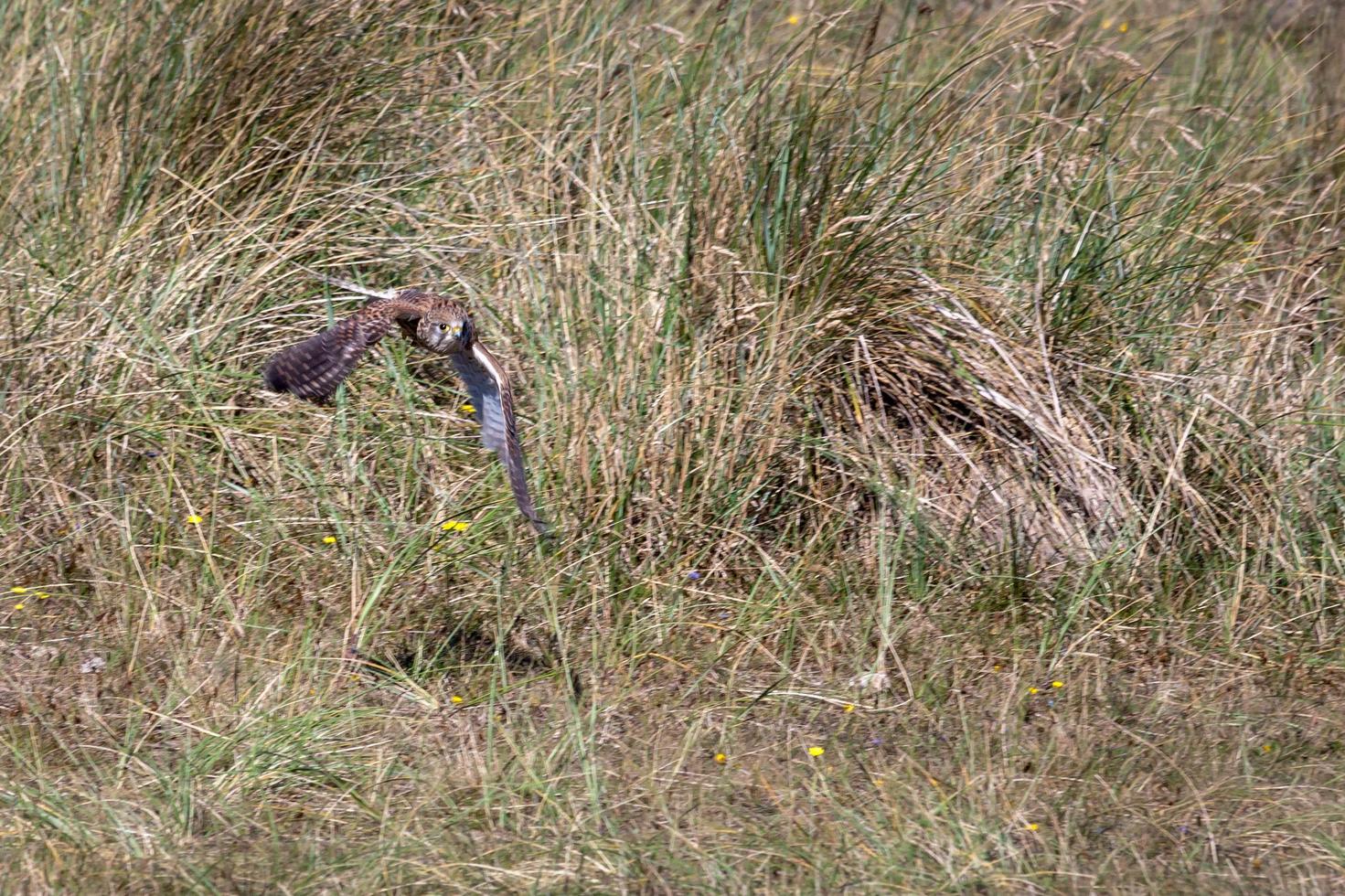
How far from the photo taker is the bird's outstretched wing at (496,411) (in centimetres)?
364

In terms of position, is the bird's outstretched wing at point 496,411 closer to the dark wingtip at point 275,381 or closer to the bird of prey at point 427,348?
the bird of prey at point 427,348

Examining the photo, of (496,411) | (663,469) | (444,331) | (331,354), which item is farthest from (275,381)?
(663,469)

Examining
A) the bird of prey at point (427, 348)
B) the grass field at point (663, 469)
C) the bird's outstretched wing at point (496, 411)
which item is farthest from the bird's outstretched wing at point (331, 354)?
the grass field at point (663, 469)

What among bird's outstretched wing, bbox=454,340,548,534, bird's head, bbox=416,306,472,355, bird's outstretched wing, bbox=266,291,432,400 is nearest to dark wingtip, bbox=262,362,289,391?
bird's outstretched wing, bbox=266,291,432,400

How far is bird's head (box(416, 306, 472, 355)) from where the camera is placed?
3820 mm

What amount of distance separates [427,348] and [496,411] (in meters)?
0.25

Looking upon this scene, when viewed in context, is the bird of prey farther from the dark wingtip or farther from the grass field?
the grass field

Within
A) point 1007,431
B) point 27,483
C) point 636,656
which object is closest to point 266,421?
point 27,483

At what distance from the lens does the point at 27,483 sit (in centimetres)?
430

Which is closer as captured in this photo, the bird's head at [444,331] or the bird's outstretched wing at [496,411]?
the bird's outstretched wing at [496,411]

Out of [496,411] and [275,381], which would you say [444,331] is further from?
[275,381]

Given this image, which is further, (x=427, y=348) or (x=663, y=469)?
(x=663, y=469)

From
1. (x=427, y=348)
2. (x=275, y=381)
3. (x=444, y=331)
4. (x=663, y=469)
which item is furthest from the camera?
(x=663, y=469)

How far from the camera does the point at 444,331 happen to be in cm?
382
